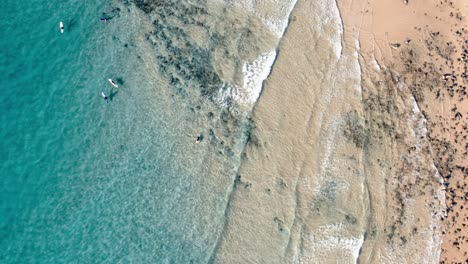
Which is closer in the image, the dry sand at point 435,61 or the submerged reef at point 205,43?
the submerged reef at point 205,43

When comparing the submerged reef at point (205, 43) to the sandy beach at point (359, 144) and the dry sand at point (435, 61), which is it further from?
the dry sand at point (435, 61)

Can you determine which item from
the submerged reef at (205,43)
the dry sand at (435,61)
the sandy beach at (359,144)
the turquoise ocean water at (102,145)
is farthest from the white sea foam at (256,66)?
the dry sand at (435,61)

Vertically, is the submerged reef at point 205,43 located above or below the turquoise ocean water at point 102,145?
above

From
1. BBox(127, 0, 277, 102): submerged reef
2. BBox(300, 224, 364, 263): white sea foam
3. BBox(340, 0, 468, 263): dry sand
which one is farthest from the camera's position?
BBox(340, 0, 468, 263): dry sand

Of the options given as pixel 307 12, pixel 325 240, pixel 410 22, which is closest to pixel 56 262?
pixel 325 240

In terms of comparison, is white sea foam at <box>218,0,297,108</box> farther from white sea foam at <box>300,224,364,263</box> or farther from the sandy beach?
white sea foam at <box>300,224,364,263</box>

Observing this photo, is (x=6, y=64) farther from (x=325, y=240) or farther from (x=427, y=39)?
(x=427, y=39)

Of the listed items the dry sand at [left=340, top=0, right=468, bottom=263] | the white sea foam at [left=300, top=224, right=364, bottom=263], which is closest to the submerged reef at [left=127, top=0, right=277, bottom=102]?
the dry sand at [left=340, top=0, right=468, bottom=263]
